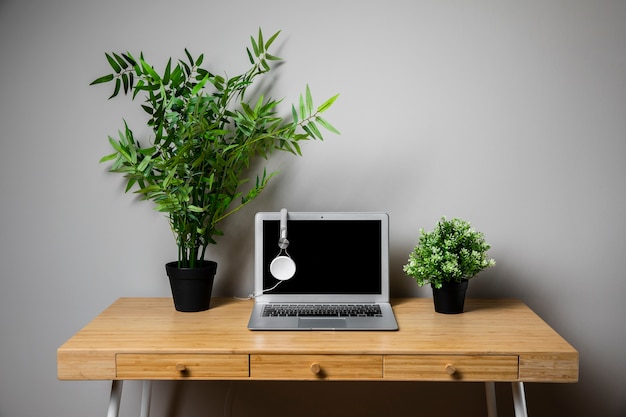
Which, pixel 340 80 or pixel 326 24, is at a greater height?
pixel 326 24

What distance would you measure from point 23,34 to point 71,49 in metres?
0.17

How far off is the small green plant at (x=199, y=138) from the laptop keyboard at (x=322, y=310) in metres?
0.30

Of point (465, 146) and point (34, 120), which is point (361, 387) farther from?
point (34, 120)

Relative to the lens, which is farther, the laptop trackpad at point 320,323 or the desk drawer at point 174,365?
the laptop trackpad at point 320,323

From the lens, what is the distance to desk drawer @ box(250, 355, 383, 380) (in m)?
1.49

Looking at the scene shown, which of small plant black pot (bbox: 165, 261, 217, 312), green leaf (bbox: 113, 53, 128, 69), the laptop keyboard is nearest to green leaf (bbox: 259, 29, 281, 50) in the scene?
green leaf (bbox: 113, 53, 128, 69)

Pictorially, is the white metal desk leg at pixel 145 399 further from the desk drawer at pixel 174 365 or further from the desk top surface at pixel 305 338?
the desk drawer at pixel 174 365

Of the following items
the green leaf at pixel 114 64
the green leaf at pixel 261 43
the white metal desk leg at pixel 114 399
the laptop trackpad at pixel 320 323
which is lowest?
the white metal desk leg at pixel 114 399

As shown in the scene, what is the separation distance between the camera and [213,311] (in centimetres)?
184

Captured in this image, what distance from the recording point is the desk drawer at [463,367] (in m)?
1.48

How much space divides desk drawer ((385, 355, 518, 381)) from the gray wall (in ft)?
1.83

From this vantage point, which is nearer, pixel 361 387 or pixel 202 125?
pixel 202 125

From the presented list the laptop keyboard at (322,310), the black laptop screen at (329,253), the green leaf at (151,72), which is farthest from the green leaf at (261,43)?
the laptop keyboard at (322,310)

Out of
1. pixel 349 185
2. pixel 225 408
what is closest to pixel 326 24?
pixel 349 185
